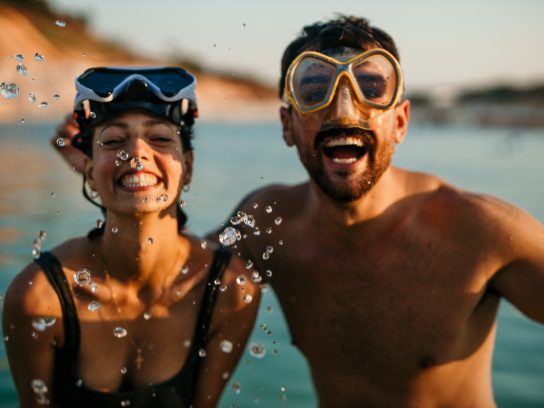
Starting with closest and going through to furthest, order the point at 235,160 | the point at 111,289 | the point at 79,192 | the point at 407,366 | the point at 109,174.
Result: the point at 109,174, the point at 111,289, the point at 407,366, the point at 79,192, the point at 235,160

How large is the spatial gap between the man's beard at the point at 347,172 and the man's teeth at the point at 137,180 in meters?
0.78

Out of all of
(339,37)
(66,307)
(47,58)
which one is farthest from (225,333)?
(47,58)

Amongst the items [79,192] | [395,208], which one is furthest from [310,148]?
[79,192]

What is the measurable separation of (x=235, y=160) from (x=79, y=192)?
25.4 ft

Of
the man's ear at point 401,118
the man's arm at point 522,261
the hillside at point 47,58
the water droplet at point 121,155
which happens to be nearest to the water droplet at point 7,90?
the water droplet at point 121,155

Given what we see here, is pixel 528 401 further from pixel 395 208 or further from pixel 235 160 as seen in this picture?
pixel 235 160

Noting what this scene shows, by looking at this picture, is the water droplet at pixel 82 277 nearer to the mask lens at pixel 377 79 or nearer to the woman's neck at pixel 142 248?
the woman's neck at pixel 142 248

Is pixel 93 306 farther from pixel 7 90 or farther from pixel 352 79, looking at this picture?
pixel 352 79

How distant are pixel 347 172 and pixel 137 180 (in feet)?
3.14

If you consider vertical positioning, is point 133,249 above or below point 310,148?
below

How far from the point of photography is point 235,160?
18.4 metres

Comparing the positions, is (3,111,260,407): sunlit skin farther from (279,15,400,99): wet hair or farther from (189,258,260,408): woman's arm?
(279,15,400,99): wet hair

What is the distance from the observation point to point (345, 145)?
2951 millimetres

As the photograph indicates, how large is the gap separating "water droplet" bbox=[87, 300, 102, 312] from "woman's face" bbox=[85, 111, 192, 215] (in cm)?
43
